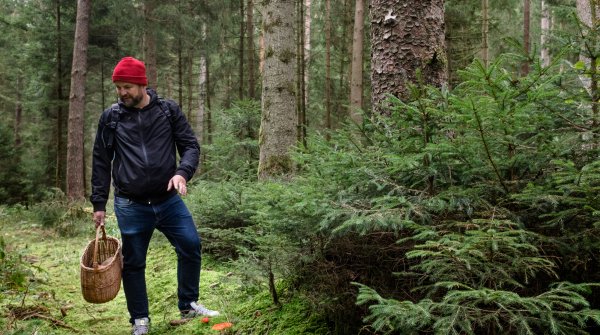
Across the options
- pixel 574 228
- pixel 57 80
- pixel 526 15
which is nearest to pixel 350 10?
pixel 526 15

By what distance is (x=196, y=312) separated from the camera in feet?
13.6

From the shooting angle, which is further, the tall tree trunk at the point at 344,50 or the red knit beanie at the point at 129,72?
the tall tree trunk at the point at 344,50

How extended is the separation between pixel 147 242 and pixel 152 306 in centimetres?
115

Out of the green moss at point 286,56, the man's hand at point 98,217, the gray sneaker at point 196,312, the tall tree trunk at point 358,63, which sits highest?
the tall tree trunk at point 358,63

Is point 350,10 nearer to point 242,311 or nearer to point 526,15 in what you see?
point 526,15

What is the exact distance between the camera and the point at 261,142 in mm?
6723

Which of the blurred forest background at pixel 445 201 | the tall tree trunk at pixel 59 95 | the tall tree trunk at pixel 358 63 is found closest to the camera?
the blurred forest background at pixel 445 201

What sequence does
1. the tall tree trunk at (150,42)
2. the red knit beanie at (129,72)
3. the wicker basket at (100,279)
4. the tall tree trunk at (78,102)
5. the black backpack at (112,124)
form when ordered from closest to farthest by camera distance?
the wicker basket at (100,279)
the red knit beanie at (129,72)
the black backpack at (112,124)
the tall tree trunk at (78,102)
the tall tree trunk at (150,42)

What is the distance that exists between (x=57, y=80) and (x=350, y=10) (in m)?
11.3

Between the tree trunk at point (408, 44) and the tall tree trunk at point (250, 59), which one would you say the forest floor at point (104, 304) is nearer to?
the tree trunk at point (408, 44)

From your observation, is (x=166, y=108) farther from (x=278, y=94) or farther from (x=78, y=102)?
(x=78, y=102)

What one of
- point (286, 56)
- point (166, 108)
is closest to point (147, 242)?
point (166, 108)

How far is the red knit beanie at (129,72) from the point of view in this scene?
12.5ft

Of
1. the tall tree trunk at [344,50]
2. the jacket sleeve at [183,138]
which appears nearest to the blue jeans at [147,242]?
the jacket sleeve at [183,138]
